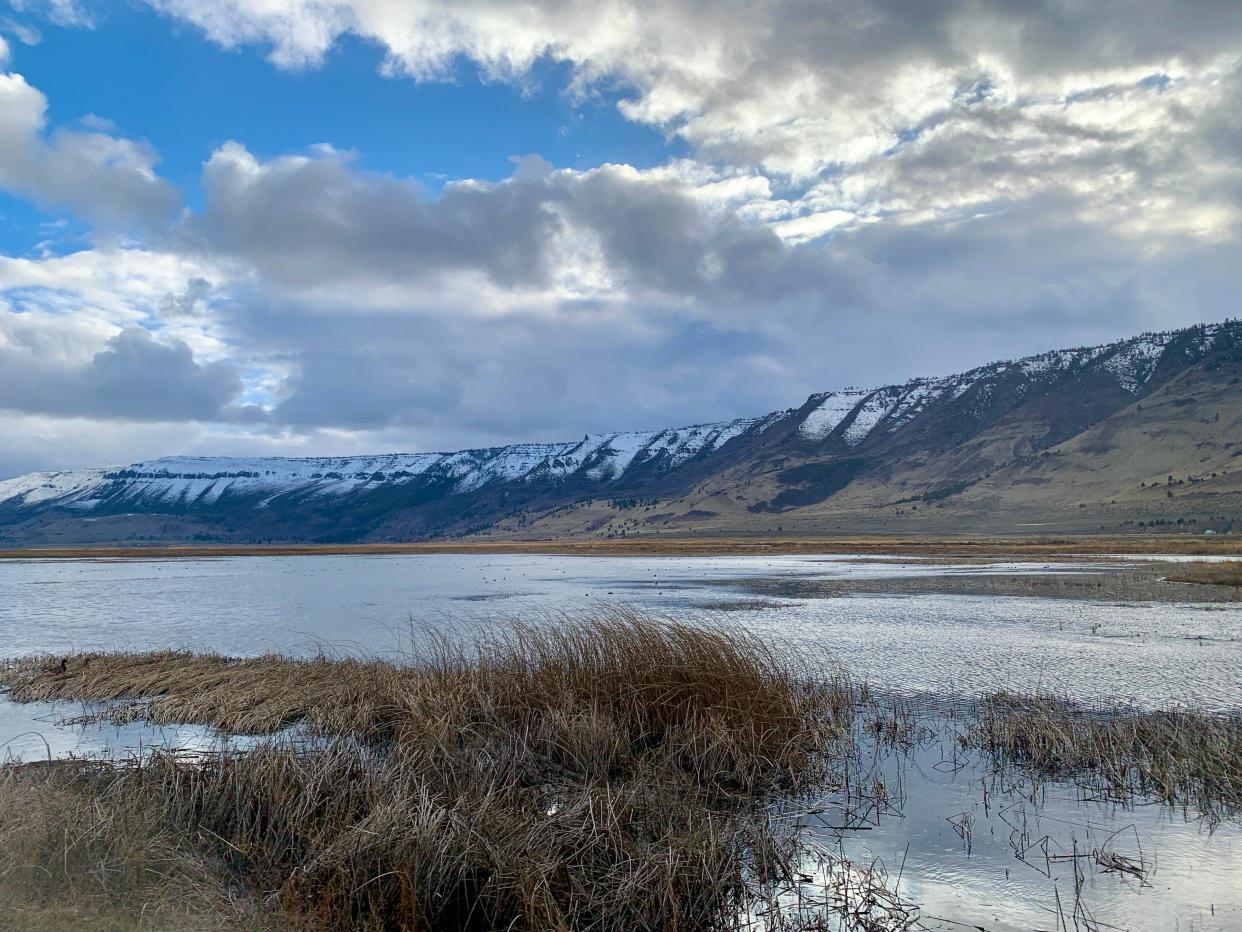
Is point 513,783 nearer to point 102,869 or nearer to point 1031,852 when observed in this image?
point 102,869

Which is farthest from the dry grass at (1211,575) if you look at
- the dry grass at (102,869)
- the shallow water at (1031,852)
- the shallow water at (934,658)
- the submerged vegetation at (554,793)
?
the dry grass at (102,869)

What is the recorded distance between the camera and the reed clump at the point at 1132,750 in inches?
468

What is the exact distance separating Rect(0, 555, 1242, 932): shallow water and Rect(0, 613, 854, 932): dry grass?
165 centimetres

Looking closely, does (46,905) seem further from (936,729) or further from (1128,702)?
(1128,702)

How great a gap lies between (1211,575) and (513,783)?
2073 inches

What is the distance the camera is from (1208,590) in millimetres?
43750

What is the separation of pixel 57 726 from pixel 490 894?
12.9m

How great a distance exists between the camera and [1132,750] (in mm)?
13172

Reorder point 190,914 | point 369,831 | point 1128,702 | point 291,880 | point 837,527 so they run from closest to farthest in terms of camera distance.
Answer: point 190,914, point 291,880, point 369,831, point 1128,702, point 837,527

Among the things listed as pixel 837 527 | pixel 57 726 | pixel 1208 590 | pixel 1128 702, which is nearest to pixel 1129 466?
pixel 837 527

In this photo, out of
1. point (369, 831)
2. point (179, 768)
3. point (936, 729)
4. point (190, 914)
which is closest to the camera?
point (190, 914)

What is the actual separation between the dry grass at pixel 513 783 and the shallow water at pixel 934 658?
165 centimetres

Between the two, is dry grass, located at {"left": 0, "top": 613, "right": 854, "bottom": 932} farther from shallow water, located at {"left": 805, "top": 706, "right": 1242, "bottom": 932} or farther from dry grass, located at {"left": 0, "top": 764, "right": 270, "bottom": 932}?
shallow water, located at {"left": 805, "top": 706, "right": 1242, "bottom": 932}

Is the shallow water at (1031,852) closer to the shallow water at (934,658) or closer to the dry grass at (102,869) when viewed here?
the shallow water at (934,658)
